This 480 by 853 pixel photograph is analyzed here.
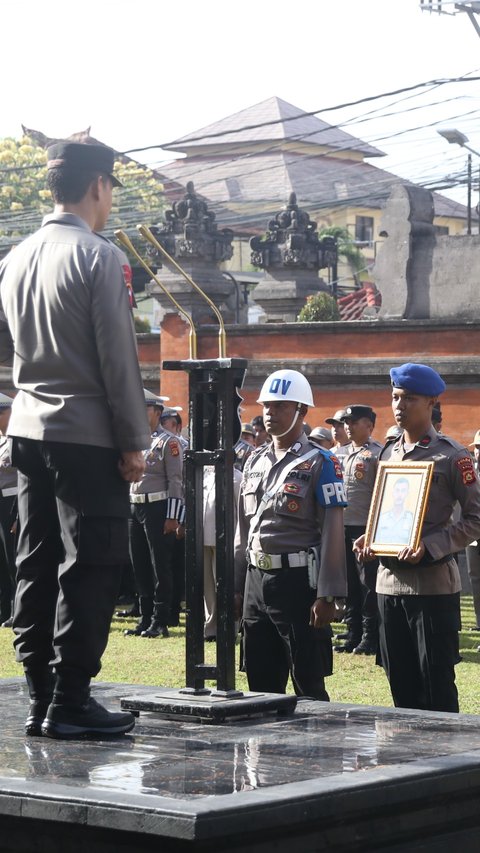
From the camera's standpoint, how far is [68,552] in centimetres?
532

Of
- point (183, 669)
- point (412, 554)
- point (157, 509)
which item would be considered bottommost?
point (183, 669)

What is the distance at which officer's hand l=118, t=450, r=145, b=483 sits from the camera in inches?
209

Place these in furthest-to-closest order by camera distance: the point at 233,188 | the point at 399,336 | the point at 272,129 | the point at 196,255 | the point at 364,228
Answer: the point at 364,228, the point at 272,129, the point at 233,188, the point at 196,255, the point at 399,336

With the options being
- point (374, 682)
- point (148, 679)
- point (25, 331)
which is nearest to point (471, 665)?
point (374, 682)

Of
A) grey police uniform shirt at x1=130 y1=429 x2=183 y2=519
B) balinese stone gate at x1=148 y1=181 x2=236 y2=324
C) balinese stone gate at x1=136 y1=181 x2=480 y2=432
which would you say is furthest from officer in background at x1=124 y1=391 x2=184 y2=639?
balinese stone gate at x1=148 y1=181 x2=236 y2=324

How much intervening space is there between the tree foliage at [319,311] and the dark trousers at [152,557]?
807 cm

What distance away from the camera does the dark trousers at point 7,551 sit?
15891mm

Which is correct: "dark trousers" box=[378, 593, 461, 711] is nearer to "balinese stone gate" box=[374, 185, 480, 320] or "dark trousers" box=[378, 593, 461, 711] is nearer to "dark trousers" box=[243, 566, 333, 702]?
"dark trousers" box=[243, 566, 333, 702]

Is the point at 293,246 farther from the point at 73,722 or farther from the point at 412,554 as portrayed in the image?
the point at 73,722

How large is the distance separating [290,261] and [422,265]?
4025 mm

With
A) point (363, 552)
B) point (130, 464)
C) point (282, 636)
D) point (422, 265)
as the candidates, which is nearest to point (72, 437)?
point (130, 464)

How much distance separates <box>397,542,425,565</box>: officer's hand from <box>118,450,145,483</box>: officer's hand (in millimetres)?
2089

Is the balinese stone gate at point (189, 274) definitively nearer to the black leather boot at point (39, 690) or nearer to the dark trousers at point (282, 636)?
the dark trousers at point (282, 636)

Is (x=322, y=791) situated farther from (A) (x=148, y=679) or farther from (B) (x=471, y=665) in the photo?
(B) (x=471, y=665)
